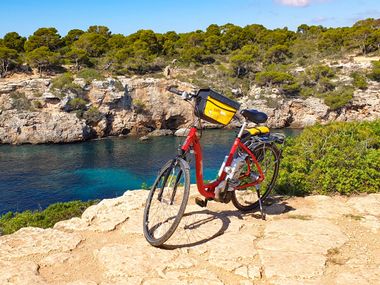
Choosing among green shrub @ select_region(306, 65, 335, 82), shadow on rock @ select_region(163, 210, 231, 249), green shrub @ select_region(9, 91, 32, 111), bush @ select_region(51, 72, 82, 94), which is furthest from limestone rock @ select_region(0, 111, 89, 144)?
shadow on rock @ select_region(163, 210, 231, 249)

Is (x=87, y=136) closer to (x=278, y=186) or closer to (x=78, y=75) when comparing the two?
(x=78, y=75)

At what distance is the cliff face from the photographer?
4122 cm

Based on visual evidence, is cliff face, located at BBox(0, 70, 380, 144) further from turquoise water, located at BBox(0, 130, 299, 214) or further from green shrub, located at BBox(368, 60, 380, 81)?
turquoise water, located at BBox(0, 130, 299, 214)

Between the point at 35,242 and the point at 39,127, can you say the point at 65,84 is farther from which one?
the point at 35,242

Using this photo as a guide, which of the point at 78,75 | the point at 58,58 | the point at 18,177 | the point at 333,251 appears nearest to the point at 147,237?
the point at 333,251

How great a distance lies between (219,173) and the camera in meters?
4.54

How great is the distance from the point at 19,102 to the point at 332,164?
137ft

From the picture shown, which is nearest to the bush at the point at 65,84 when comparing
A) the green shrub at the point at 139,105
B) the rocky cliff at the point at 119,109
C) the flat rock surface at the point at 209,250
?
the rocky cliff at the point at 119,109

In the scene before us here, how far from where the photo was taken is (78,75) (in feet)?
150

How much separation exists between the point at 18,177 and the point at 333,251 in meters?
29.8

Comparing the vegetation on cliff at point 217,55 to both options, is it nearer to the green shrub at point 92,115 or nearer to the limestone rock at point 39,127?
the green shrub at point 92,115

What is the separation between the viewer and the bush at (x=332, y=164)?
6000 mm

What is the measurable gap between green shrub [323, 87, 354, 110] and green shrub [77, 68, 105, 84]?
2923cm

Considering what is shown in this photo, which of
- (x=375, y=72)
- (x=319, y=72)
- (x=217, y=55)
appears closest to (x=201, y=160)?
(x=319, y=72)
